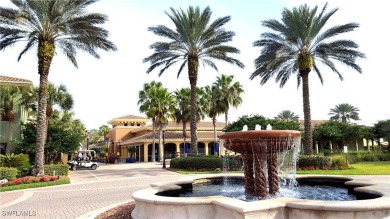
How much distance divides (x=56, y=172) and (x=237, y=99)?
1139 inches

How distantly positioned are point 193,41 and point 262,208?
76.1 feet

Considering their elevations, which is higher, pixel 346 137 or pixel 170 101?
pixel 170 101

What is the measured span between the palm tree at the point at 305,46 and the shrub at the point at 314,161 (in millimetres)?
1675

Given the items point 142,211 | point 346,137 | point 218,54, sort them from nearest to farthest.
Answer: point 142,211
point 218,54
point 346,137

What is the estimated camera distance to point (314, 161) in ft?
80.1

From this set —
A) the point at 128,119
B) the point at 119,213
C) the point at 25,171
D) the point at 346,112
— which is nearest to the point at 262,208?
the point at 119,213

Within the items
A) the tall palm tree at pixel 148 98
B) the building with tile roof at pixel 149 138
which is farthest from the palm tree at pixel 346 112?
the tall palm tree at pixel 148 98

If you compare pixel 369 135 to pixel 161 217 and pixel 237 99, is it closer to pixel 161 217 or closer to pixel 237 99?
pixel 237 99

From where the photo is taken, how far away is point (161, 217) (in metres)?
6.53

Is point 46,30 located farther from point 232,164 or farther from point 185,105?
point 185,105

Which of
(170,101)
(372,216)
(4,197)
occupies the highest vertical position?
(170,101)

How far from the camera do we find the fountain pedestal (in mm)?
8180

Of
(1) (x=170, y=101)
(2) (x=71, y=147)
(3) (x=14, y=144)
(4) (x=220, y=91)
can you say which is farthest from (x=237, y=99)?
(3) (x=14, y=144)

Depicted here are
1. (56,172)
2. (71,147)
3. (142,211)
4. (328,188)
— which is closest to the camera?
(142,211)
